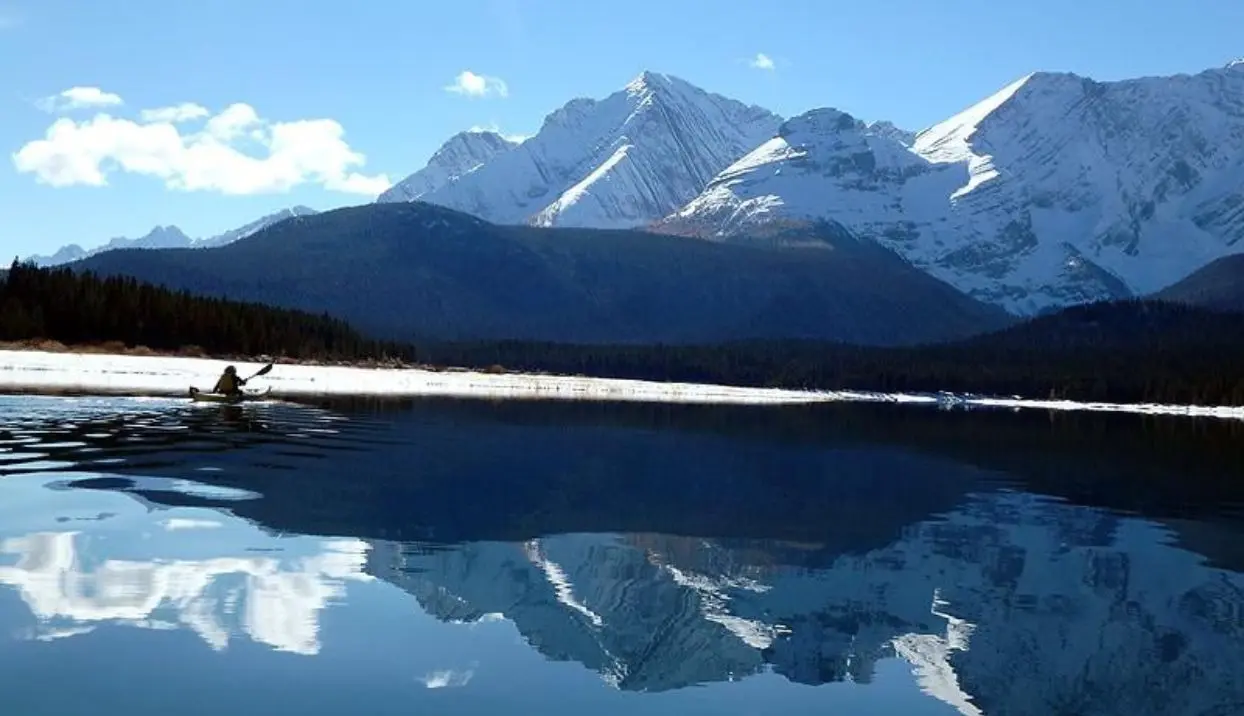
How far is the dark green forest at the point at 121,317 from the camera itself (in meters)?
144

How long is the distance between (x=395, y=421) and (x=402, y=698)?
5797 centimetres

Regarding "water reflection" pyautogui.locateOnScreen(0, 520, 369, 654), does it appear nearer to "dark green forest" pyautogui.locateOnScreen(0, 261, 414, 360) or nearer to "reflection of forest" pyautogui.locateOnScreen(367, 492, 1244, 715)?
"reflection of forest" pyautogui.locateOnScreen(367, 492, 1244, 715)

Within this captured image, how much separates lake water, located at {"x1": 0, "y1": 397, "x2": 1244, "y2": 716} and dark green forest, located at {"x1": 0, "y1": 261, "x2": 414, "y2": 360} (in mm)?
98851

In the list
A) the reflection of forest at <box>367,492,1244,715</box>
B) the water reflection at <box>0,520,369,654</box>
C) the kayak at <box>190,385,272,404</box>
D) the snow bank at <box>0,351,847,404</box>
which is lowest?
the reflection of forest at <box>367,492,1244,715</box>

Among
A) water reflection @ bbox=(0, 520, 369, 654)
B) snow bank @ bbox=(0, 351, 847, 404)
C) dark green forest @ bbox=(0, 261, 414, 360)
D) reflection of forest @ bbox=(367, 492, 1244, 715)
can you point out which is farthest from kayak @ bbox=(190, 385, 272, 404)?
dark green forest @ bbox=(0, 261, 414, 360)

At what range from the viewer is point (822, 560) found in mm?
33000

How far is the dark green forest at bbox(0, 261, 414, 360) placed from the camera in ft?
472

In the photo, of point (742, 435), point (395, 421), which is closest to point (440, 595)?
point (395, 421)

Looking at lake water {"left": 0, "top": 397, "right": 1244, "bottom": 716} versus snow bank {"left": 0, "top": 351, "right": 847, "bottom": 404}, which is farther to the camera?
snow bank {"left": 0, "top": 351, "right": 847, "bottom": 404}

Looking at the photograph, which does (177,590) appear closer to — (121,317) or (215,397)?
(215,397)

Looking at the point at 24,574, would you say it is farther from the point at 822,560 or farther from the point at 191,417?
the point at 191,417

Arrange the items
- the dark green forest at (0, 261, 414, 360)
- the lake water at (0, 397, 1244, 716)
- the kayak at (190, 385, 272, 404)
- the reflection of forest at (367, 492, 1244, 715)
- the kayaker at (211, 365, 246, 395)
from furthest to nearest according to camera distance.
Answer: the dark green forest at (0, 261, 414, 360) → the kayaker at (211, 365, 246, 395) → the kayak at (190, 385, 272, 404) → the reflection of forest at (367, 492, 1244, 715) → the lake water at (0, 397, 1244, 716)

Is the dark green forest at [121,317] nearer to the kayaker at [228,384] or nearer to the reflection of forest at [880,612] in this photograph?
the kayaker at [228,384]

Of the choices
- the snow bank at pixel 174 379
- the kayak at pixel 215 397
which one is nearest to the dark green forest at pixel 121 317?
the snow bank at pixel 174 379
